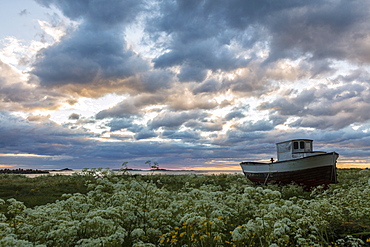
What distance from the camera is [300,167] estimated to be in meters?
26.6

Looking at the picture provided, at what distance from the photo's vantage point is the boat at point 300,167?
26.0 metres

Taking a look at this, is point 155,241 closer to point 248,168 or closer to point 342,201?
point 342,201

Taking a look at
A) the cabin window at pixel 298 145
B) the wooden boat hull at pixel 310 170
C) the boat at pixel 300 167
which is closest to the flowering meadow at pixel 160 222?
the wooden boat hull at pixel 310 170

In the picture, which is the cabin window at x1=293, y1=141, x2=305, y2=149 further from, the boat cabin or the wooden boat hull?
the wooden boat hull

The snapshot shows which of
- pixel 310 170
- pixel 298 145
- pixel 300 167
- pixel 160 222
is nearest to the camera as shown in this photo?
pixel 160 222

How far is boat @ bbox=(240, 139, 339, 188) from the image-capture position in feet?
85.3

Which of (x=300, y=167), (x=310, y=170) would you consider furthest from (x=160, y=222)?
(x=310, y=170)

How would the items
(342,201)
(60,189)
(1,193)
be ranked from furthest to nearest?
(60,189)
(1,193)
(342,201)

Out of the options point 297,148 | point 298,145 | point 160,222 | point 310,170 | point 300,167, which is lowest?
point 160,222

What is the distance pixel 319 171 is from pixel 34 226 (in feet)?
81.9

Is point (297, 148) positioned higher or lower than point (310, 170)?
higher

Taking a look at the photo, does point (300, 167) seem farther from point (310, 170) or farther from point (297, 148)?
point (297, 148)

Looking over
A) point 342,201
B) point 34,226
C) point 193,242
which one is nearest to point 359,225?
point 342,201

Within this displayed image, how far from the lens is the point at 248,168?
117ft
